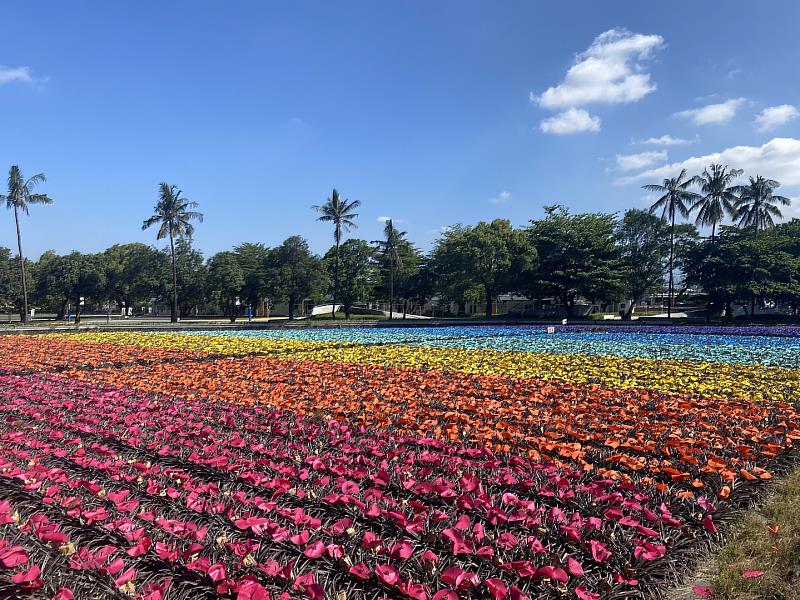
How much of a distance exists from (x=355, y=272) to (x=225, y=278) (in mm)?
11878

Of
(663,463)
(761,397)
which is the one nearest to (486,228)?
(761,397)

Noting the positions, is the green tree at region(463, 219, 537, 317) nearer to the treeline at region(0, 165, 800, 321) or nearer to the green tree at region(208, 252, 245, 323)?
the treeline at region(0, 165, 800, 321)

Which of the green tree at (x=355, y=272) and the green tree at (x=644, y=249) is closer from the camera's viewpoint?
the green tree at (x=644, y=249)

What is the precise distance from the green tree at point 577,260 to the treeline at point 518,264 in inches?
3.4

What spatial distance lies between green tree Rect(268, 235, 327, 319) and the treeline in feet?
0.28

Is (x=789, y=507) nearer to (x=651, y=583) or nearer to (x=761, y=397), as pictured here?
(x=651, y=583)

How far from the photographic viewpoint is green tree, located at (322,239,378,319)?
4753 centimetres

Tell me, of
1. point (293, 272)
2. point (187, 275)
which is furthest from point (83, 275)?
point (293, 272)

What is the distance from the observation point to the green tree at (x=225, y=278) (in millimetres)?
42553

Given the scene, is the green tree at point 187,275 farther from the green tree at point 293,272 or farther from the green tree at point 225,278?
the green tree at point 293,272

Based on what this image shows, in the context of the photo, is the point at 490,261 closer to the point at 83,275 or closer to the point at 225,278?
the point at 225,278

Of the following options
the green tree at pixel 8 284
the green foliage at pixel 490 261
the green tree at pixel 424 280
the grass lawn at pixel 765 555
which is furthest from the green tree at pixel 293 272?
the grass lawn at pixel 765 555

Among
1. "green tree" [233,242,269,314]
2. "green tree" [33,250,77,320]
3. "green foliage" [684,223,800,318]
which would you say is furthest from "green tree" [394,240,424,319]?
"green tree" [33,250,77,320]

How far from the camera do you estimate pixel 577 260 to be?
3722cm
